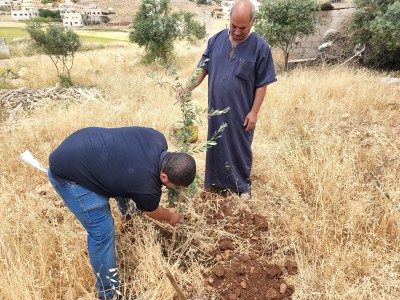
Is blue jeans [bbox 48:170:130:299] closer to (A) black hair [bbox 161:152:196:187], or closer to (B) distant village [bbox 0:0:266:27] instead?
(A) black hair [bbox 161:152:196:187]

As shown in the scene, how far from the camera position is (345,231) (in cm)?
201

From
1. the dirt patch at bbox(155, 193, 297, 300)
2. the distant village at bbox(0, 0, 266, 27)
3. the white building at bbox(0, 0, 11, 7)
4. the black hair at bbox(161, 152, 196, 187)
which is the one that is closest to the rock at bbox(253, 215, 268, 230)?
the dirt patch at bbox(155, 193, 297, 300)

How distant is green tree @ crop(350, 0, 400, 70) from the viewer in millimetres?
6391

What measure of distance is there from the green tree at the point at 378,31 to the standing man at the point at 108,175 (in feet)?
23.2

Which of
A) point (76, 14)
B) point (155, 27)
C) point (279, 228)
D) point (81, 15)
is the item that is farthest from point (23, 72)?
point (76, 14)

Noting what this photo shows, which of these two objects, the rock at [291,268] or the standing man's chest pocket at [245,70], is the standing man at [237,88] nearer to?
the standing man's chest pocket at [245,70]

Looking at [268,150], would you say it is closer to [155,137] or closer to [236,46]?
[236,46]

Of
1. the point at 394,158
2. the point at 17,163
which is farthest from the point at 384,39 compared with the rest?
the point at 17,163

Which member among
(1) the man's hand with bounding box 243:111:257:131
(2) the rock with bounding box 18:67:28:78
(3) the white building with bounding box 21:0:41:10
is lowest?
(2) the rock with bounding box 18:67:28:78

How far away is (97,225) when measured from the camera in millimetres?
1655

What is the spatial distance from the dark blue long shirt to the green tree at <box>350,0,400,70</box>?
7.12m

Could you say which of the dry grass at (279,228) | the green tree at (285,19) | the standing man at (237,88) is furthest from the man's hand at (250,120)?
the green tree at (285,19)

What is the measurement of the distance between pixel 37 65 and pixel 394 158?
14.8m

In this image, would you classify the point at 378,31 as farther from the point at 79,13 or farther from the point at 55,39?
the point at 79,13
